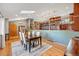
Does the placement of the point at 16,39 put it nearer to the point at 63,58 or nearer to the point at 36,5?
the point at 36,5

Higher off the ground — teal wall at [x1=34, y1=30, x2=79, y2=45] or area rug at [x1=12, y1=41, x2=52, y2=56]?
teal wall at [x1=34, y1=30, x2=79, y2=45]

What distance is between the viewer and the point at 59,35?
2.37 metres

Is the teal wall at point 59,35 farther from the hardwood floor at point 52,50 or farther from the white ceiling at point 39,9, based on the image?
the white ceiling at point 39,9

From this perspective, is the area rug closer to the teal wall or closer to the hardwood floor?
the hardwood floor

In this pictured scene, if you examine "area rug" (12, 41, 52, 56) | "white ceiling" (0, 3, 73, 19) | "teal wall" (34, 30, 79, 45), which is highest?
"white ceiling" (0, 3, 73, 19)

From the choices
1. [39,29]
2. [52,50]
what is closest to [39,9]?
[39,29]

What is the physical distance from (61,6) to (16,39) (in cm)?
99

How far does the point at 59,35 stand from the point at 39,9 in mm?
580

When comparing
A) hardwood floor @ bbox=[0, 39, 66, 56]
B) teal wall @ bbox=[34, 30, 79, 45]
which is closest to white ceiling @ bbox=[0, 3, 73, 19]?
teal wall @ bbox=[34, 30, 79, 45]

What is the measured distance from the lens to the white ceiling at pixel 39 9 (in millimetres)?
2338

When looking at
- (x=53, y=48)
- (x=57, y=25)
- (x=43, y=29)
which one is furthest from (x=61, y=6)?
(x=53, y=48)

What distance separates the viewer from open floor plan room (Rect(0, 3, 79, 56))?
7.70ft

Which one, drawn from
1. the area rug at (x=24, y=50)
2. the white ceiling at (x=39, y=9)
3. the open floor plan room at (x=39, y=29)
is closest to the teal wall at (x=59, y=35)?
the open floor plan room at (x=39, y=29)

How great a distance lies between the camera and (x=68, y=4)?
237 centimetres
